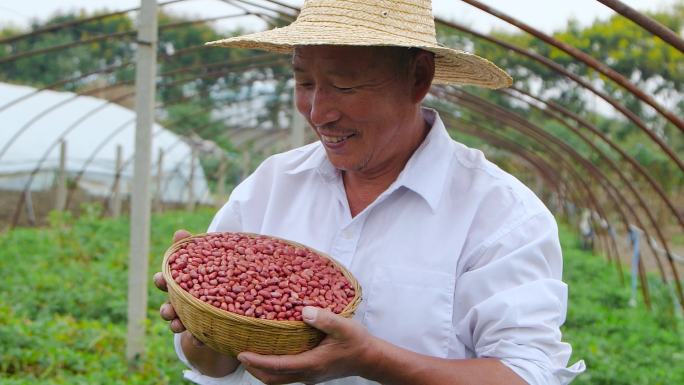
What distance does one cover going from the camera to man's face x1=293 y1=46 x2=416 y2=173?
1.93 metres

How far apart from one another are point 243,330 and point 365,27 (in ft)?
2.51

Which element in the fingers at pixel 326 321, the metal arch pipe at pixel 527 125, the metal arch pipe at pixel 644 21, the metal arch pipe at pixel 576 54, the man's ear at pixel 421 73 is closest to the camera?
the fingers at pixel 326 321

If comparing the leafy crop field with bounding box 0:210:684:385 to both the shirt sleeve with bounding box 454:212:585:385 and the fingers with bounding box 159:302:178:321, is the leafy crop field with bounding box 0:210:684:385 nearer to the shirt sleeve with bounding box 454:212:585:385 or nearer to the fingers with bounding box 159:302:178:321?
the fingers with bounding box 159:302:178:321

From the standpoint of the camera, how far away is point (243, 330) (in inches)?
70.1

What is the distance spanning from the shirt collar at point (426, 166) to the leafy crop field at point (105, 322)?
9.57ft

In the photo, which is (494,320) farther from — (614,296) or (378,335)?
(614,296)

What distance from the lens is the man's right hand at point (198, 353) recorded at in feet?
6.51

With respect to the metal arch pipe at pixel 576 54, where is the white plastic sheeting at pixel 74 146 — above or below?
below

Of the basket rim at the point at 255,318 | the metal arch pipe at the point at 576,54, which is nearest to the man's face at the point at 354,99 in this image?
the basket rim at the point at 255,318

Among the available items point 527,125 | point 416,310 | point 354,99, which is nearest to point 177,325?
point 416,310

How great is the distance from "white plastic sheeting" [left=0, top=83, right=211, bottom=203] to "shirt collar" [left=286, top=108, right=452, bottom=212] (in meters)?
10.2

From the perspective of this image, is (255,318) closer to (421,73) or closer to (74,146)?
(421,73)

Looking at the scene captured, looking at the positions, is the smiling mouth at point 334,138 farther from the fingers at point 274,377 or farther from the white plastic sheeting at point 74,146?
the white plastic sheeting at point 74,146

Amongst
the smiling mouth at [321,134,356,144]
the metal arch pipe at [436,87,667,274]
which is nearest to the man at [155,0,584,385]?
the smiling mouth at [321,134,356,144]
